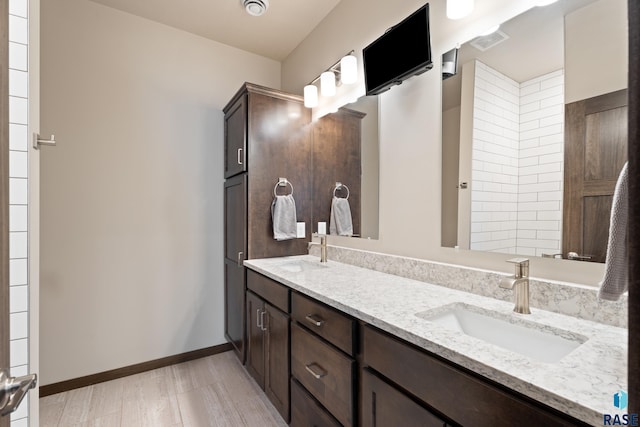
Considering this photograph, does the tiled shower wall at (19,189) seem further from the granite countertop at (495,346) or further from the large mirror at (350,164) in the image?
the large mirror at (350,164)

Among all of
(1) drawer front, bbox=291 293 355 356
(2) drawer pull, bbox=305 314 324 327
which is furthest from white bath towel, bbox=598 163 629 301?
(2) drawer pull, bbox=305 314 324 327

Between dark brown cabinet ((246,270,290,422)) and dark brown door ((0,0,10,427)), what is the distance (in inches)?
40.9

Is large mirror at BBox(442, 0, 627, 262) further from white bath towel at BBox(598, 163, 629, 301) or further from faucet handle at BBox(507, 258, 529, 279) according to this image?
white bath towel at BBox(598, 163, 629, 301)

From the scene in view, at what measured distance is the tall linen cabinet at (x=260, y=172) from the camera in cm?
205

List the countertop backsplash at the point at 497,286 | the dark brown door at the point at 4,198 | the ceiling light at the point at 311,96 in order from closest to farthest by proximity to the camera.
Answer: the dark brown door at the point at 4,198, the countertop backsplash at the point at 497,286, the ceiling light at the point at 311,96

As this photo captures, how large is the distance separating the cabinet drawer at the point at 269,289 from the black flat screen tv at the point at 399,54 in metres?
1.24

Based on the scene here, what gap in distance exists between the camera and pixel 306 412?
4.26 ft

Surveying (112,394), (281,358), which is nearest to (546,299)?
(281,358)

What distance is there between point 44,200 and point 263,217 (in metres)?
1.41

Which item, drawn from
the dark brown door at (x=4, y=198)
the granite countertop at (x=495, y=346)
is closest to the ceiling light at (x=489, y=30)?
the granite countertop at (x=495, y=346)

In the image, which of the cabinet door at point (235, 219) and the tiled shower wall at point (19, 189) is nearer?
the tiled shower wall at point (19, 189)

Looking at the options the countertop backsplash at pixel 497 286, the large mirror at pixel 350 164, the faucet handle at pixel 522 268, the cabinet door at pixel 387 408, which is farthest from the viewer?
the large mirror at pixel 350 164

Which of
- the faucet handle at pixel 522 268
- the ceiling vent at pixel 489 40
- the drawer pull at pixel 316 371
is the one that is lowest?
the drawer pull at pixel 316 371

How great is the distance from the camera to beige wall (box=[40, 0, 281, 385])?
1953 millimetres
